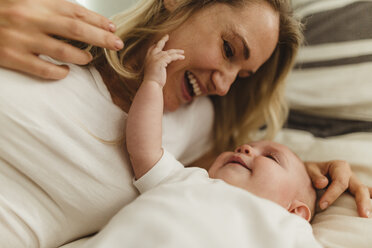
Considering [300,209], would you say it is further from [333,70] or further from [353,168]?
[333,70]

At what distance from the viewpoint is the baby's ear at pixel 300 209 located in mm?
887

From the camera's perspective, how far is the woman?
31.6 inches

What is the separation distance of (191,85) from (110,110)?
0.32m

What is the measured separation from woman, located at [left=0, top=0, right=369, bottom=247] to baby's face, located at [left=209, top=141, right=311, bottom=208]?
0.10m

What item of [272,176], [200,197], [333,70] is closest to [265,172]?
[272,176]

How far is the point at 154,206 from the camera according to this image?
0.70 meters

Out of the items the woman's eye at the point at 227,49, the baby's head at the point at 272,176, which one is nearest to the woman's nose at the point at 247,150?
the baby's head at the point at 272,176

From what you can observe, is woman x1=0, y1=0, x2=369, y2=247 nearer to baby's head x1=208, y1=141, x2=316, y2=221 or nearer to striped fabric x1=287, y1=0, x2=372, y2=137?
baby's head x1=208, y1=141, x2=316, y2=221

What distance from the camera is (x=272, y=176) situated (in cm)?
88

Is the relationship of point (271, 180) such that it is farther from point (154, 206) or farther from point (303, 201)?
point (154, 206)

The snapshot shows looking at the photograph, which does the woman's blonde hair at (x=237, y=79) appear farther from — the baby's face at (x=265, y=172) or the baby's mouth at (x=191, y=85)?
the baby's face at (x=265, y=172)

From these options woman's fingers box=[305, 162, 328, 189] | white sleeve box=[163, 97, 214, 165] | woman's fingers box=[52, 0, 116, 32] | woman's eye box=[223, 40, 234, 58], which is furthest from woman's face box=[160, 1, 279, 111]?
woman's fingers box=[305, 162, 328, 189]

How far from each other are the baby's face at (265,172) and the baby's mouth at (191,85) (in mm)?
268

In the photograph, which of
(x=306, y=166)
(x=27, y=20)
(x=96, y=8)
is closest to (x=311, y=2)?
(x=306, y=166)
